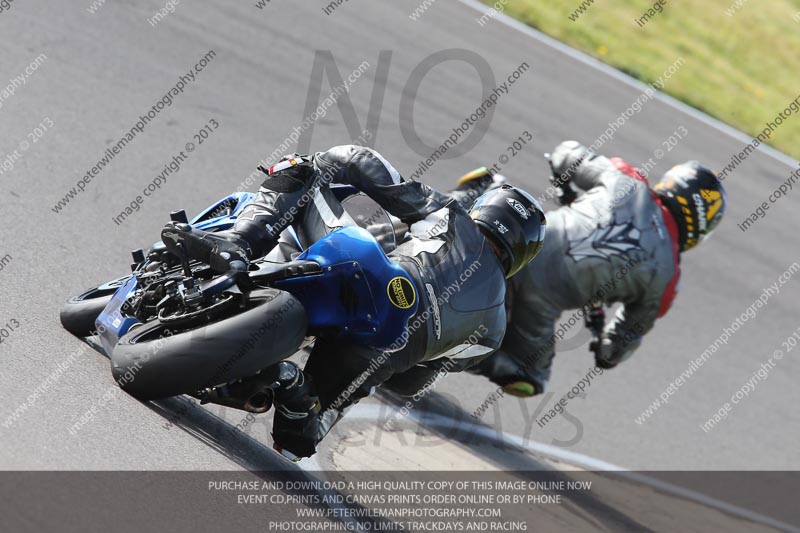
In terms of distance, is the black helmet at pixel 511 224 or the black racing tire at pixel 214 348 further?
the black helmet at pixel 511 224

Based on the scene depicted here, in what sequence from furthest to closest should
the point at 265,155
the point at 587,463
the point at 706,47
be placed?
1. the point at 706,47
2. the point at 265,155
3. the point at 587,463

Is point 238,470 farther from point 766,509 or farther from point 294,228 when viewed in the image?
point 766,509

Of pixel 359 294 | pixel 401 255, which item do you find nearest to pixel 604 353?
pixel 401 255

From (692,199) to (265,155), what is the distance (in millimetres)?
3376

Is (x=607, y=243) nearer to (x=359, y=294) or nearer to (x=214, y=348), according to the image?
(x=359, y=294)

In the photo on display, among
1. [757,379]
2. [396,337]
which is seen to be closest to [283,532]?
[396,337]

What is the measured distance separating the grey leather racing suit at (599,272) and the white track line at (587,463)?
0.43 meters

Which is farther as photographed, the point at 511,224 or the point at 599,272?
the point at 599,272

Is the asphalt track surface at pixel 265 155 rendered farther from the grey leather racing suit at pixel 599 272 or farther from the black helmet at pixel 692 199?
the black helmet at pixel 692 199

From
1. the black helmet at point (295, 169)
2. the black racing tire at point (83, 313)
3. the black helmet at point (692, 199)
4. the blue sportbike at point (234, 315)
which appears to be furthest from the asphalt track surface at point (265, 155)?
the black helmet at point (692, 199)

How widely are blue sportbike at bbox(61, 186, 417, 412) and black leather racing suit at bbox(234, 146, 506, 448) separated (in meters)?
0.12

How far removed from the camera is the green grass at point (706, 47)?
12375 millimetres

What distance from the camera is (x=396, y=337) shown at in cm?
433

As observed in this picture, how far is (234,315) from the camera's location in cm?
400
